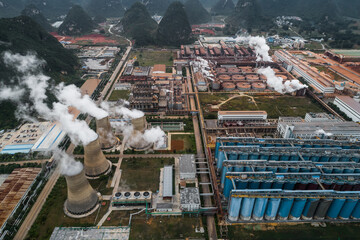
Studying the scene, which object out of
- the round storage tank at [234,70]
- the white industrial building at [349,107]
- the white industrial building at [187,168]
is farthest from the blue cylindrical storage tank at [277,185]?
the round storage tank at [234,70]

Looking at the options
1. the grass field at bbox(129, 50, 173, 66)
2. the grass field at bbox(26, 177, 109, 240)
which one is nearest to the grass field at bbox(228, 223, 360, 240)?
the grass field at bbox(26, 177, 109, 240)

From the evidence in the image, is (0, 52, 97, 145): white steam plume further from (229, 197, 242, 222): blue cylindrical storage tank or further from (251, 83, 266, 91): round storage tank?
(251, 83, 266, 91): round storage tank

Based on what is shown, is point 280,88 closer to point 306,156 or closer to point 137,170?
point 306,156

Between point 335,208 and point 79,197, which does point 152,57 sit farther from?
point 335,208

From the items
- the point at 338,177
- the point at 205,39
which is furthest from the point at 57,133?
the point at 205,39

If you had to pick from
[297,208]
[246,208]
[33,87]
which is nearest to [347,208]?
[297,208]
